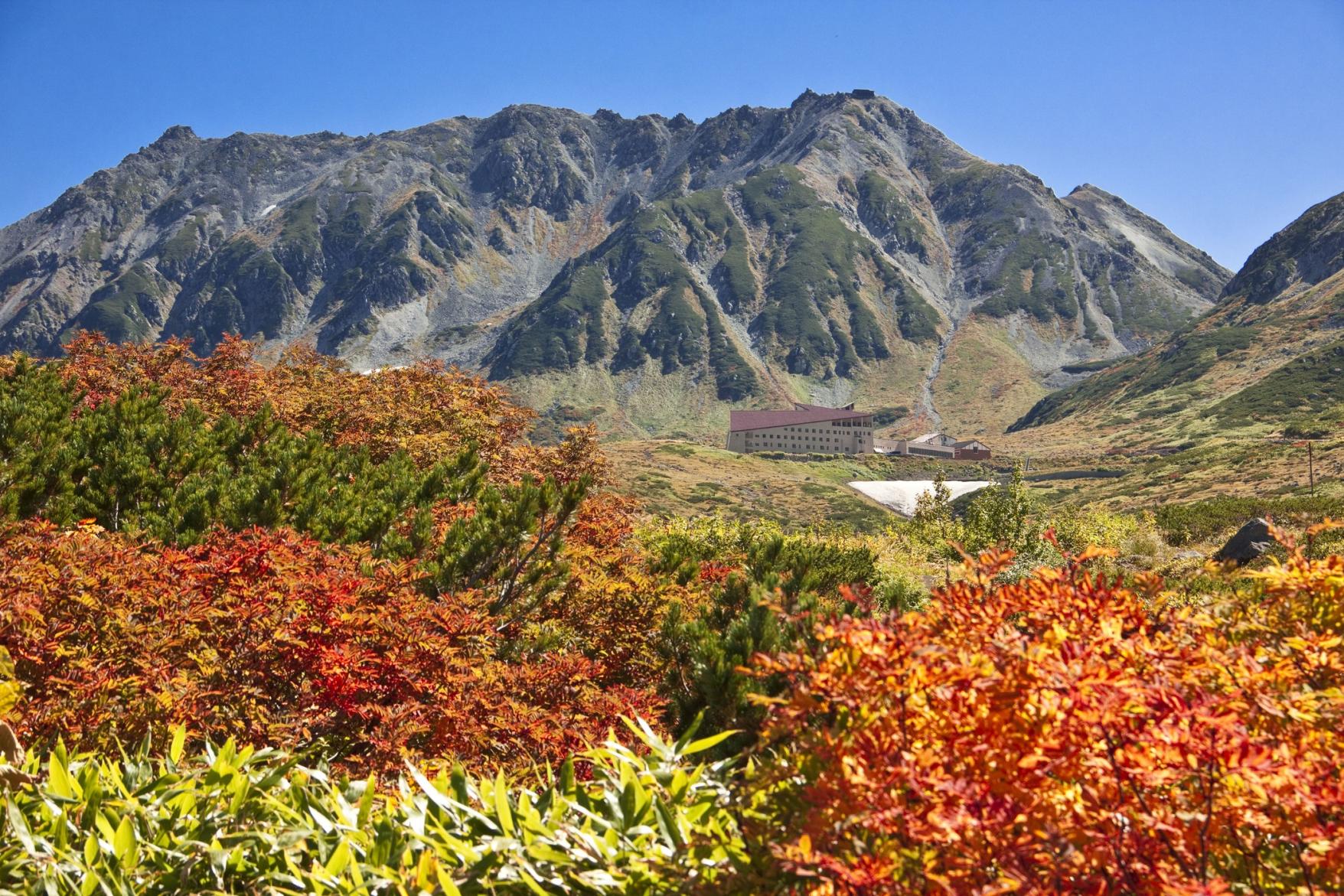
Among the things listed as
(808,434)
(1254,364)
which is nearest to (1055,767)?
(808,434)

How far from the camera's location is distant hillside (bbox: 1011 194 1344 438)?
359ft

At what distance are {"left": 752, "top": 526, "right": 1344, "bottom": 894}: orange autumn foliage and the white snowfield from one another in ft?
218

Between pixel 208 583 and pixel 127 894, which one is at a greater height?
pixel 208 583

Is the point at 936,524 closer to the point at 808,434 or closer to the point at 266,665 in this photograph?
the point at 266,665

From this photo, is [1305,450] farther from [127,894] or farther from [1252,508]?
[127,894]

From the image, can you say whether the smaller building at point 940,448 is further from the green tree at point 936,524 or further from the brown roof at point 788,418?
the green tree at point 936,524

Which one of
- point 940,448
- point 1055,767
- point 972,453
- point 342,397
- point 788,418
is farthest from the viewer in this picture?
point 940,448

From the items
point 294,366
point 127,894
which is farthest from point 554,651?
point 294,366

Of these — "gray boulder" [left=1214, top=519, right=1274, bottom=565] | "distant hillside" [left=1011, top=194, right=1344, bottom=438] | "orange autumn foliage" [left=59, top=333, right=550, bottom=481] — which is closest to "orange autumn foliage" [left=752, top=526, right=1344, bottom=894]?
"orange autumn foliage" [left=59, top=333, right=550, bottom=481]

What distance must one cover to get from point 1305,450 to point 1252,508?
166 ft

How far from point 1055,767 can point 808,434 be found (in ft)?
415

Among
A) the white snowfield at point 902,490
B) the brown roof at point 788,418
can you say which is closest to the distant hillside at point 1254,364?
the white snowfield at point 902,490

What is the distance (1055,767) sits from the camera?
1764 millimetres

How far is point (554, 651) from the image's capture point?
6902 mm
